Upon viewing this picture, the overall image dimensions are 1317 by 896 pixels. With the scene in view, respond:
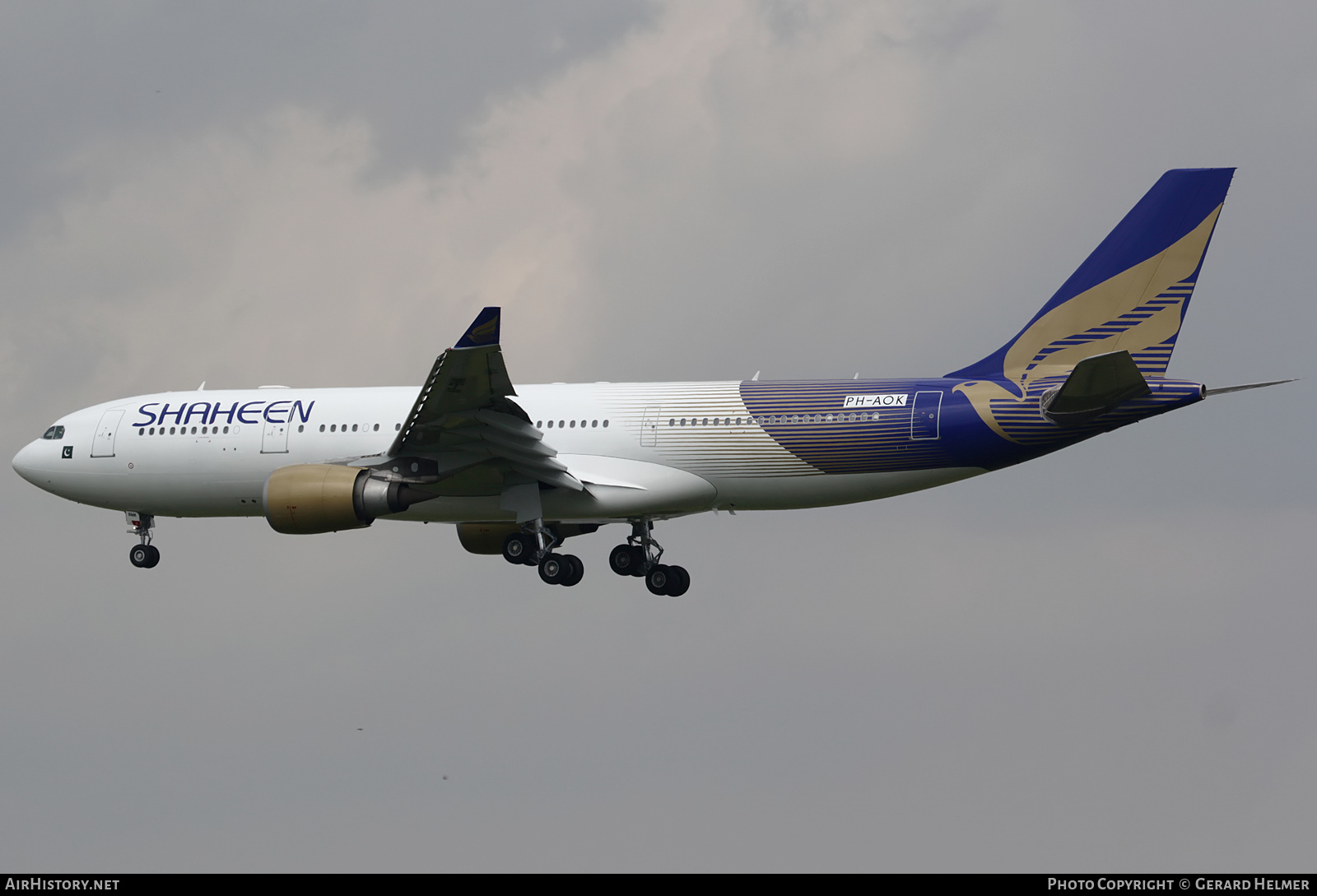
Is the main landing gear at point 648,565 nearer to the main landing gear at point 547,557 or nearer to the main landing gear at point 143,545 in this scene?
the main landing gear at point 547,557

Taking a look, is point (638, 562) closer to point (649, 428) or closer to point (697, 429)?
point (649, 428)

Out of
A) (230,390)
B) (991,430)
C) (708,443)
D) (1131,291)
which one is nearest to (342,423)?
(230,390)

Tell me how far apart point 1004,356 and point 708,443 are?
6251mm

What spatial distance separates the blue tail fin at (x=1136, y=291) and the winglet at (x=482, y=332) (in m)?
10.0

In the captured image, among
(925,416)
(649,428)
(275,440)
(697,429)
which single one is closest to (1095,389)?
(925,416)

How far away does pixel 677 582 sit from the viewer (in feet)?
120

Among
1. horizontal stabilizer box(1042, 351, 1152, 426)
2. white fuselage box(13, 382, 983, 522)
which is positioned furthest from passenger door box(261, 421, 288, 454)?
horizontal stabilizer box(1042, 351, 1152, 426)

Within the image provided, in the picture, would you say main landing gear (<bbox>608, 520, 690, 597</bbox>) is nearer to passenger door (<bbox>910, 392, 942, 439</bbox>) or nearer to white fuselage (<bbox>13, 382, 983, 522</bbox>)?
white fuselage (<bbox>13, 382, 983, 522</bbox>)

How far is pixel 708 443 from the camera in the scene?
3266 cm

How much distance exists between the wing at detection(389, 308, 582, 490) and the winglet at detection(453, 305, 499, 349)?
0.01m

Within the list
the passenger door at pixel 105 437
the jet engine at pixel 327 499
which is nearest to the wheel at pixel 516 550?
the jet engine at pixel 327 499

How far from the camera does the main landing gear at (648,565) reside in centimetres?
3650

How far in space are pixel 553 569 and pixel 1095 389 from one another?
40.0 ft

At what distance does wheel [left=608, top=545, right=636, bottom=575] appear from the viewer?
122ft
